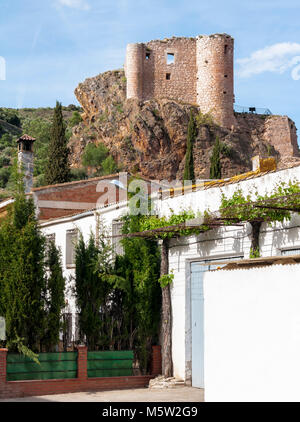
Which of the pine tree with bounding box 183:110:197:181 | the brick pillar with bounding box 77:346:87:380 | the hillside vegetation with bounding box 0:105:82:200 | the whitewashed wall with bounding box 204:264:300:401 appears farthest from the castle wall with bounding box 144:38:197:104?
the whitewashed wall with bounding box 204:264:300:401

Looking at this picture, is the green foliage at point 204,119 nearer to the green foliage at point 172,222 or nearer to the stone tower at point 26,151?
the stone tower at point 26,151

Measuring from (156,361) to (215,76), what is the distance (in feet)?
135

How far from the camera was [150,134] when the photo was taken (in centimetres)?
4909

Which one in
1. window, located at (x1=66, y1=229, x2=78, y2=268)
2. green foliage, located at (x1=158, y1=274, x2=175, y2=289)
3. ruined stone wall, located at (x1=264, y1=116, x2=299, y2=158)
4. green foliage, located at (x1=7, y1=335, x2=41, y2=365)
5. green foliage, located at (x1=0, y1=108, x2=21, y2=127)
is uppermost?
green foliage, located at (x1=0, y1=108, x2=21, y2=127)

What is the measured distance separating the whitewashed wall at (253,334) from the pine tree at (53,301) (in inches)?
221

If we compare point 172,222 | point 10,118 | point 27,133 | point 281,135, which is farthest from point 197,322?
point 10,118

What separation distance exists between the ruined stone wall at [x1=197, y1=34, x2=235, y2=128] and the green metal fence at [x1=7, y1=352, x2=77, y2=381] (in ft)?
135

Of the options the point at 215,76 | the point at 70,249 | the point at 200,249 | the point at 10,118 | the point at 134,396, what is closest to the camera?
the point at 134,396

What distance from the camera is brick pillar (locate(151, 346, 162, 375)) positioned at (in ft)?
47.4

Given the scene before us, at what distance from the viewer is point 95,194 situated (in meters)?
24.4

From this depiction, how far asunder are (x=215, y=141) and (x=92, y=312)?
37.1 m

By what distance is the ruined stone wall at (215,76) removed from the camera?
52.3 metres

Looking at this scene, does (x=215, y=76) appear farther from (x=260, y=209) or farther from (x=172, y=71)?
(x=260, y=209)

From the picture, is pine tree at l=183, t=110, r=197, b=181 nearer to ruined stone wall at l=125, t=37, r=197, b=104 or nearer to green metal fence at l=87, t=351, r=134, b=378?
ruined stone wall at l=125, t=37, r=197, b=104
